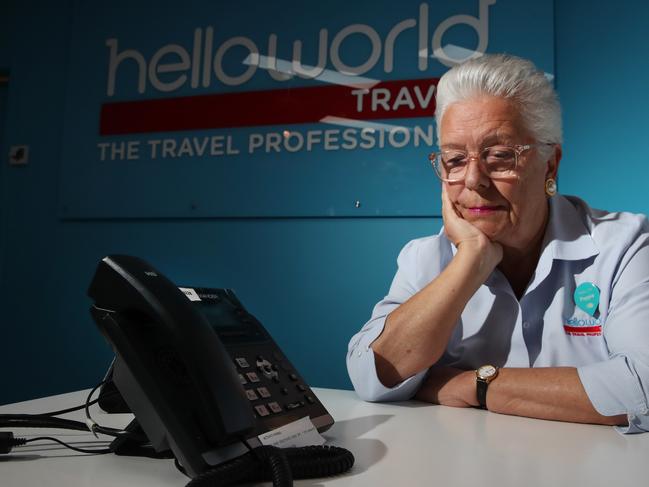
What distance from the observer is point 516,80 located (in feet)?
4.04

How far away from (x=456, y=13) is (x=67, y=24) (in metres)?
1.89

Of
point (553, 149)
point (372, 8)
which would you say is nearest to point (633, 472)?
point (553, 149)

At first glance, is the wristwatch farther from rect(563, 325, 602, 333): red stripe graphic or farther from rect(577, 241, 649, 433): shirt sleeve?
rect(563, 325, 602, 333): red stripe graphic

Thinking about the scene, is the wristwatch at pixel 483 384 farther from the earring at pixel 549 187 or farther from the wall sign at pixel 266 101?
the wall sign at pixel 266 101

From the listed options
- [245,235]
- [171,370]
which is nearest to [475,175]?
[171,370]

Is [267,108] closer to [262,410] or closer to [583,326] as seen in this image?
[583,326]

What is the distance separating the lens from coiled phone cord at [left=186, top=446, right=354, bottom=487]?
19.5 inches

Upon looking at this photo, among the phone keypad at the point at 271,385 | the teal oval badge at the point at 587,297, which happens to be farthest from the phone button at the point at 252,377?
the teal oval badge at the point at 587,297

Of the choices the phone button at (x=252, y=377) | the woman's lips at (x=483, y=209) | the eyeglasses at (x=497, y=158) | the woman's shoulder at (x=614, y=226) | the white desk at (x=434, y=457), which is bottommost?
the white desk at (x=434, y=457)

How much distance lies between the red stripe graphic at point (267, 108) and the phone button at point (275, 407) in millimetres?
1670

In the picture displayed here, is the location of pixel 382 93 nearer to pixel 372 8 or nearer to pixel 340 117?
pixel 340 117

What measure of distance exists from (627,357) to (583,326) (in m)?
0.20

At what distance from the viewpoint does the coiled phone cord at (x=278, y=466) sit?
49 centimetres

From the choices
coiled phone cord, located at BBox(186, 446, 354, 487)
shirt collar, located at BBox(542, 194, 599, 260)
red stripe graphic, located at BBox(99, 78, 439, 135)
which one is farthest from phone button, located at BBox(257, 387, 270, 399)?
red stripe graphic, located at BBox(99, 78, 439, 135)
